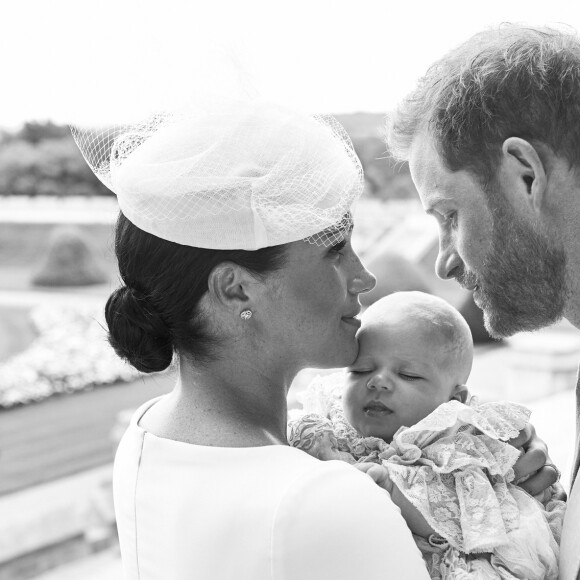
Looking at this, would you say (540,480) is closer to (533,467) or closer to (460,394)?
(533,467)

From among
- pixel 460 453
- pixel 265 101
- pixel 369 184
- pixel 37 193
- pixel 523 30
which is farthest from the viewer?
pixel 369 184

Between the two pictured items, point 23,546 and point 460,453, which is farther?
point 23,546

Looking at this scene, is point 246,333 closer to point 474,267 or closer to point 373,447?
point 373,447

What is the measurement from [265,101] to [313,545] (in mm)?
905

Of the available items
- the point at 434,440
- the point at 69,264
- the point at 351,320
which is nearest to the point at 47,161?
the point at 69,264

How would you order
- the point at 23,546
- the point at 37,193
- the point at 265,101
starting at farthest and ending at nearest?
the point at 37,193
the point at 23,546
the point at 265,101

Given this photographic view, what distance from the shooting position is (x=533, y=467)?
195cm

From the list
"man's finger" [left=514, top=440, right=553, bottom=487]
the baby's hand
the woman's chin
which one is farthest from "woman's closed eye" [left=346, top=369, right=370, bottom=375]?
"man's finger" [left=514, top=440, right=553, bottom=487]

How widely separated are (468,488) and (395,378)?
1.09 feet

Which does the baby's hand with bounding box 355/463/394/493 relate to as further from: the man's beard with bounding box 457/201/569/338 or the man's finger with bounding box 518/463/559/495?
the man's beard with bounding box 457/201/569/338

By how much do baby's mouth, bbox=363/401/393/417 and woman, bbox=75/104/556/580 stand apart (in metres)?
0.24

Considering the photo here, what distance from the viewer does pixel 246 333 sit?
173cm

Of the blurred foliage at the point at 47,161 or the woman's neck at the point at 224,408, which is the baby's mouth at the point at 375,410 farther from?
the blurred foliage at the point at 47,161

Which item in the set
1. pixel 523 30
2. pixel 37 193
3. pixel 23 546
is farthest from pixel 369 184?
pixel 523 30
